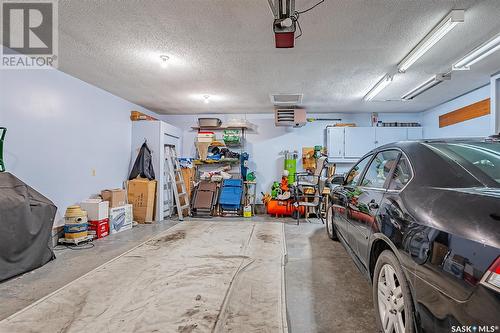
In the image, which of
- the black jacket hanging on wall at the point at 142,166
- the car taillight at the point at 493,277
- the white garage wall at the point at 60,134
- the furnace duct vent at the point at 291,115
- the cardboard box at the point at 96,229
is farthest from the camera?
the furnace duct vent at the point at 291,115

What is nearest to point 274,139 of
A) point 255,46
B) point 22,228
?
point 255,46

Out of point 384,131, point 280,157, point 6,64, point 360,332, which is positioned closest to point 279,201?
point 280,157

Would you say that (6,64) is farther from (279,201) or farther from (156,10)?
(279,201)

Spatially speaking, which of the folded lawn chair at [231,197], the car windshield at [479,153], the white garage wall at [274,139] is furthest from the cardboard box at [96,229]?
the car windshield at [479,153]

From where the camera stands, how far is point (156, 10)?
2357 mm

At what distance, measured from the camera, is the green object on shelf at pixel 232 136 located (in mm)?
6562

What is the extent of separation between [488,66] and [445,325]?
4.35 metres

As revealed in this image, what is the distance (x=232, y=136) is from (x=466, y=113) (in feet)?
16.4

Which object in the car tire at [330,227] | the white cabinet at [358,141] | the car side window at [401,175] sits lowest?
the car tire at [330,227]

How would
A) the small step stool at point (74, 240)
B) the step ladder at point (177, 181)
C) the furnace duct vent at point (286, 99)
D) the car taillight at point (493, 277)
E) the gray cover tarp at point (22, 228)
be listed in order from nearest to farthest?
the car taillight at point (493, 277) → the gray cover tarp at point (22, 228) → the small step stool at point (74, 240) → the furnace duct vent at point (286, 99) → the step ladder at point (177, 181)

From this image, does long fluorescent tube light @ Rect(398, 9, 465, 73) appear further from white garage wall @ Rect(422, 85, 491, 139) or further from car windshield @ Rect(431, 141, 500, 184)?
white garage wall @ Rect(422, 85, 491, 139)

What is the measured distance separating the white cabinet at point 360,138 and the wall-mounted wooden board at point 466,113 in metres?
0.77

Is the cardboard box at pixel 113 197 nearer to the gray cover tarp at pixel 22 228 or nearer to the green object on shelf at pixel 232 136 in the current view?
the gray cover tarp at pixel 22 228

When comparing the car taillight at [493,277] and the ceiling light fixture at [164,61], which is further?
the ceiling light fixture at [164,61]
